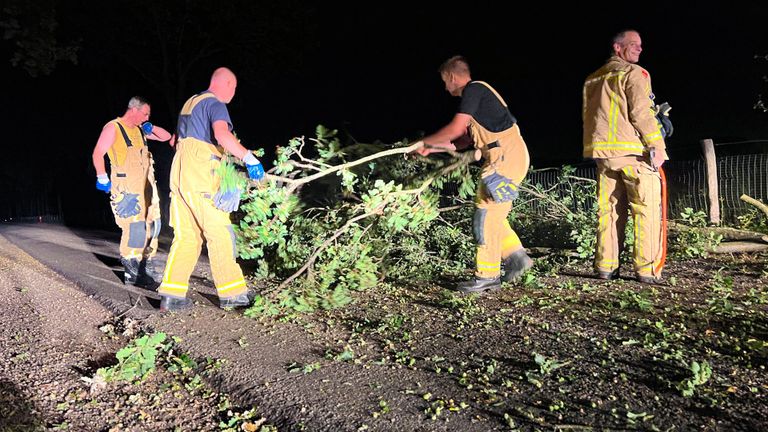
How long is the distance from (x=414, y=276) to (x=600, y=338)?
2.35 metres

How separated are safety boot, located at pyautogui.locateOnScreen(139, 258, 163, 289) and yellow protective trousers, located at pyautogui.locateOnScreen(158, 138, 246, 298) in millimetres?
1286

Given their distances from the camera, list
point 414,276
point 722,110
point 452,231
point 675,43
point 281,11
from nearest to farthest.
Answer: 1. point 414,276
2. point 452,231
3. point 281,11
4. point 722,110
5. point 675,43

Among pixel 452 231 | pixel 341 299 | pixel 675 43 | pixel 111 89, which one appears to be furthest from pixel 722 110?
pixel 111 89

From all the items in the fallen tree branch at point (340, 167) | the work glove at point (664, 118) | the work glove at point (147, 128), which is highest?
the work glove at point (147, 128)

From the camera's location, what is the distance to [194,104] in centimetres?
428

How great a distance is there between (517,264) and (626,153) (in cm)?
116

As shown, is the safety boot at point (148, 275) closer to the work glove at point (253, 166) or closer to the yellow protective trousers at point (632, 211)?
the work glove at point (253, 166)

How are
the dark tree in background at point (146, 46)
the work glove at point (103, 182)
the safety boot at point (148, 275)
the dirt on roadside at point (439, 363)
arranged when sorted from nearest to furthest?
the dirt on roadside at point (439, 363) → the safety boot at point (148, 275) → the work glove at point (103, 182) → the dark tree in background at point (146, 46)

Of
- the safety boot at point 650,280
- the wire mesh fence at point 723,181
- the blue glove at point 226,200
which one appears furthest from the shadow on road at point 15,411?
the wire mesh fence at point 723,181

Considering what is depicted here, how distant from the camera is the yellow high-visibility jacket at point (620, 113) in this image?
13.7ft

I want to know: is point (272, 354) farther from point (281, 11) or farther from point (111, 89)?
point (111, 89)

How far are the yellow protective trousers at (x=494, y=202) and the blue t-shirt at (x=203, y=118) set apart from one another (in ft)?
6.24

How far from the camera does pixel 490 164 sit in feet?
14.2

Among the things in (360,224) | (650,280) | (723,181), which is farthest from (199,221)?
(723,181)
